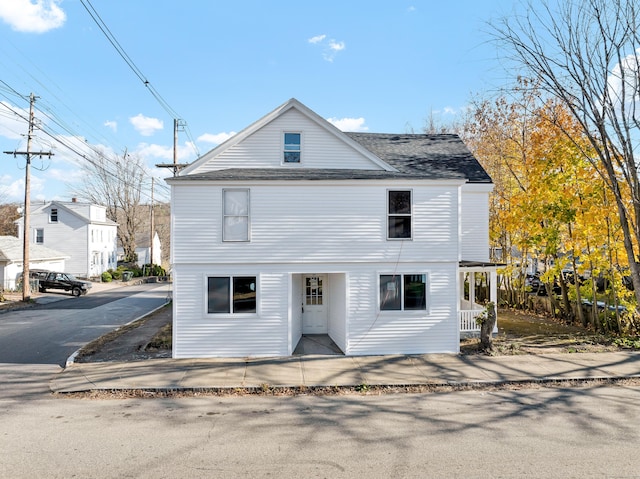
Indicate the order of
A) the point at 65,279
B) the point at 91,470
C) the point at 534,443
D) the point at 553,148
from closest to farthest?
the point at 91,470 < the point at 534,443 < the point at 553,148 < the point at 65,279

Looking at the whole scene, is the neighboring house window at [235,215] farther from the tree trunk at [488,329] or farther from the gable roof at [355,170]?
the tree trunk at [488,329]

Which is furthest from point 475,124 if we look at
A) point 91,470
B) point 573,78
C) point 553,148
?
point 91,470

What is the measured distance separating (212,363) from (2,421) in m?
4.85

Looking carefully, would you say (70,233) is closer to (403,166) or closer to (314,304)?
(314,304)

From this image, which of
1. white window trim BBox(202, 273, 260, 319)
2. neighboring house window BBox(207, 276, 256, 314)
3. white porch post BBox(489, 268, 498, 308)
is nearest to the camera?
white window trim BBox(202, 273, 260, 319)

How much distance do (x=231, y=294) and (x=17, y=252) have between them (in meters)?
28.6

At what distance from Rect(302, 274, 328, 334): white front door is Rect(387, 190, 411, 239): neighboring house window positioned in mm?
3523

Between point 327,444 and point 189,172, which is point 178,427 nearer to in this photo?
point 327,444

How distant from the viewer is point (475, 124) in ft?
87.2

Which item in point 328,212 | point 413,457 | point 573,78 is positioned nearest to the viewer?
point 413,457

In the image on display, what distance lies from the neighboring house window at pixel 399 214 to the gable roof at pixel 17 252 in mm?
29402

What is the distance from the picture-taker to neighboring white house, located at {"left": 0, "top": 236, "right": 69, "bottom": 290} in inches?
1196

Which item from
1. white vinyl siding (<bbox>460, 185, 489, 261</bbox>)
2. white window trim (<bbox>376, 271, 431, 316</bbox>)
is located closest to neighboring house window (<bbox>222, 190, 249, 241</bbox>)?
white window trim (<bbox>376, 271, 431, 316</bbox>)

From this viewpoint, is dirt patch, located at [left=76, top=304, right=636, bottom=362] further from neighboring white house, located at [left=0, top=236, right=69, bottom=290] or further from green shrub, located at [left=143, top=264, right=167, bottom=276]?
green shrub, located at [left=143, top=264, right=167, bottom=276]
